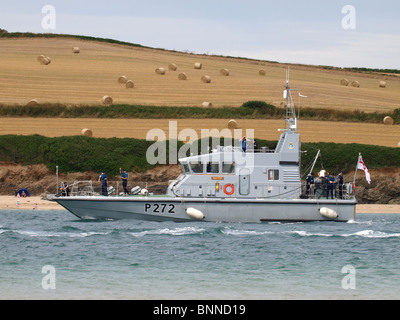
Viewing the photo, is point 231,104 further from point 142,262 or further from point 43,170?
point 142,262

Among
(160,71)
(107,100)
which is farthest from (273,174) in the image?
(160,71)

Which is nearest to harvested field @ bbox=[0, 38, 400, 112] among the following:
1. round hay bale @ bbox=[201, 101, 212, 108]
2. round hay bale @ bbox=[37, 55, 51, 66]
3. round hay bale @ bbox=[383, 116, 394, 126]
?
round hay bale @ bbox=[37, 55, 51, 66]

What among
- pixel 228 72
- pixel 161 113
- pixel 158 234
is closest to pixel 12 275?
pixel 158 234

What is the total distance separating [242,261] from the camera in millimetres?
24797

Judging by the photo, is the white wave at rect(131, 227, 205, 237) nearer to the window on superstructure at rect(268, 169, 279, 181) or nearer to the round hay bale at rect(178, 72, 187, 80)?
the window on superstructure at rect(268, 169, 279, 181)

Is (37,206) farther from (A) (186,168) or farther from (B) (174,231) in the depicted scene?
(B) (174,231)

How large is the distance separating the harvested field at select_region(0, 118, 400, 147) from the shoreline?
805 centimetres

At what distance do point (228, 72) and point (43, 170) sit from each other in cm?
3195

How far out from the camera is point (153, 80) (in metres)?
69.9

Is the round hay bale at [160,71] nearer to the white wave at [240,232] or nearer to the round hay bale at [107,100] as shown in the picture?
the round hay bale at [107,100]

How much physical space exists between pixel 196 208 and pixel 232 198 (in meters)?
1.65

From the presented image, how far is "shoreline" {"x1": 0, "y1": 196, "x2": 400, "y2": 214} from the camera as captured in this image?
41.4m

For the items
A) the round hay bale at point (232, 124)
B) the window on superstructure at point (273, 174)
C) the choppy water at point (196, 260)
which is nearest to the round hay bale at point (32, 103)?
the round hay bale at point (232, 124)

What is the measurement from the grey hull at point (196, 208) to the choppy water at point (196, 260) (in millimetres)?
439
